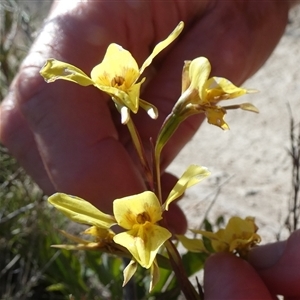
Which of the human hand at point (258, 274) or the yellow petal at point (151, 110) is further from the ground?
the yellow petal at point (151, 110)

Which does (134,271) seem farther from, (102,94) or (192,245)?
(102,94)

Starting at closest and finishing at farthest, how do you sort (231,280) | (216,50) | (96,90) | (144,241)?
(144,241), (231,280), (96,90), (216,50)

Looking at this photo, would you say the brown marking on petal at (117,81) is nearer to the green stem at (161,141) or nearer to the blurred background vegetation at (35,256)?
the green stem at (161,141)

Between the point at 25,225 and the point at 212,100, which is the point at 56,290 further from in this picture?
the point at 212,100

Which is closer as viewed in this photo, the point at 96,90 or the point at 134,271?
the point at 134,271

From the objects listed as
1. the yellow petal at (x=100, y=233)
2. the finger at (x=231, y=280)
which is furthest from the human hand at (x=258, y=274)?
the yellow petal at (x=100, y=233)

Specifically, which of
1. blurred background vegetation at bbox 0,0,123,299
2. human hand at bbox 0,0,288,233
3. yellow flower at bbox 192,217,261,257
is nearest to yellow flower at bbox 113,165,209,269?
yellow flower at bbox 192,217,261,257

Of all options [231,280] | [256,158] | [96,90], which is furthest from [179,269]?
[256,158]
